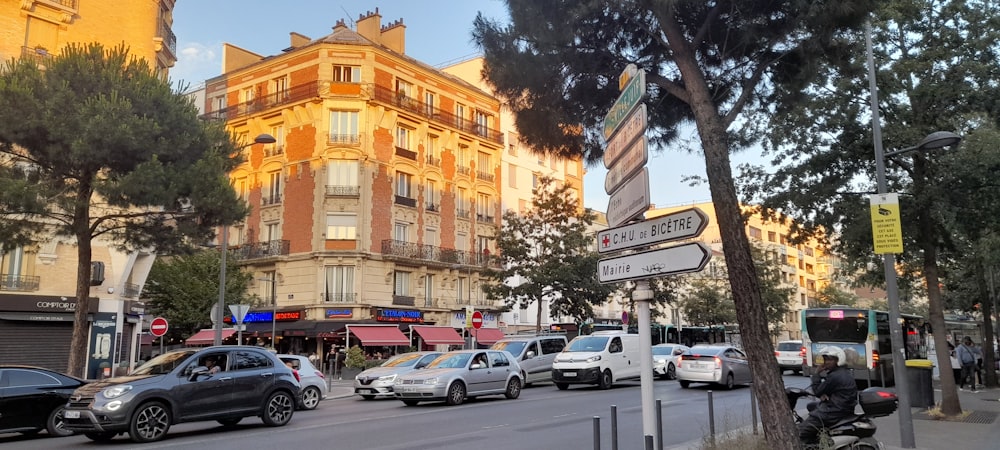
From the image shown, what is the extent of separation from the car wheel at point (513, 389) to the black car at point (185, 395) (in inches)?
283

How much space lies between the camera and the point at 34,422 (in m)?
13.6

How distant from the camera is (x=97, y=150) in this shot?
16.3 metres

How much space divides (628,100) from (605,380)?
18988 millimetres

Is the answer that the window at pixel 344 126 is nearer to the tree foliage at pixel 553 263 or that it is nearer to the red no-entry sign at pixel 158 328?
the tree foliage at pixel 553 263

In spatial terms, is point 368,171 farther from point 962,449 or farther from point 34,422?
point 962,449

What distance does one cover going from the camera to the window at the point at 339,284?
136 ft

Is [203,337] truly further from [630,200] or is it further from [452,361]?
[630,200]

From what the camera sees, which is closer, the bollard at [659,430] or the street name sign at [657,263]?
the street name sign at [657,263]

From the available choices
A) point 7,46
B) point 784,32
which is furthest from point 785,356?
point 7,46

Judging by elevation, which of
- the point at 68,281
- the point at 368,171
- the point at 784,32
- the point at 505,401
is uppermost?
the point at 368,171

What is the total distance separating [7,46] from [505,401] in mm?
21612

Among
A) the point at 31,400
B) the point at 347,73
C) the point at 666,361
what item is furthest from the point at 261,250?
the point at 31,400

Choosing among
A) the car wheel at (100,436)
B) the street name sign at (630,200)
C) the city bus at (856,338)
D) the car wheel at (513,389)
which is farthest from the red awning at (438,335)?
the street name sign at (630,200)

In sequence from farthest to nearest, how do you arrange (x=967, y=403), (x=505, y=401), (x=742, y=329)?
(x=505, y=401), (x=967, y=403), (x=742, y=329)
